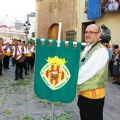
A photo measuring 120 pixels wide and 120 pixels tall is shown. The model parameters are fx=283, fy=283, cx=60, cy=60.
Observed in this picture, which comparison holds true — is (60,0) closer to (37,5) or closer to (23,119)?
(37,5)

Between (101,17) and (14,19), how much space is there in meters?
88.6

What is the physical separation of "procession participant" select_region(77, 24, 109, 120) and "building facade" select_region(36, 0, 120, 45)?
1257 centimetres

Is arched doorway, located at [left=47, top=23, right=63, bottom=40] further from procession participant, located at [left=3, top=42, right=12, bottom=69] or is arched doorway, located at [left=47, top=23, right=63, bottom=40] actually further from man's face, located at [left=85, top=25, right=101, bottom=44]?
man's face, located at [left=85, top=25, right=101, bottom=44]

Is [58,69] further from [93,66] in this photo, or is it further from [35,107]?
[35,107]

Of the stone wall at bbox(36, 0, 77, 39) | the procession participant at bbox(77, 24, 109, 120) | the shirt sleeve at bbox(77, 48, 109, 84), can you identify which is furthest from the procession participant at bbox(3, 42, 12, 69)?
the shirt sleeve at bbox(77, 48, 109, 84)

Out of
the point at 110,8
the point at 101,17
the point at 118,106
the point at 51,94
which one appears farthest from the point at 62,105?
the point at 101,17

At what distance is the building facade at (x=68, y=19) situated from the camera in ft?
54.6

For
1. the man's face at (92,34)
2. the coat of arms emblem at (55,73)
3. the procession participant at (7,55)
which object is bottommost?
the procession participant at (7,55)

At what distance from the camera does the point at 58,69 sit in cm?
360

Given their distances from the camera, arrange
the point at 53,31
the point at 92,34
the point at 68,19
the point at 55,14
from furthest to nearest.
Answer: the point at 53,31, the point at 55,14, the point at 68,19, the point at 92,34

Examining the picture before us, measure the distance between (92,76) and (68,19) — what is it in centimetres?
1865

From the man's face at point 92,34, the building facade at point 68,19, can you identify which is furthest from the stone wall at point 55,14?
the man's face at point 92,34

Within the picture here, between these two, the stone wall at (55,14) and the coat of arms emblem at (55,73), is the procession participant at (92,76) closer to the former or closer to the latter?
the coat of arms emblem at (55,73)

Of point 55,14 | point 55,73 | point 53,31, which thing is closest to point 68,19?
point 55,14
